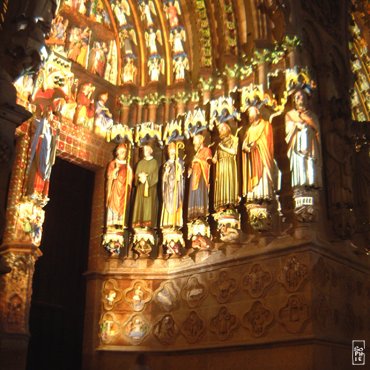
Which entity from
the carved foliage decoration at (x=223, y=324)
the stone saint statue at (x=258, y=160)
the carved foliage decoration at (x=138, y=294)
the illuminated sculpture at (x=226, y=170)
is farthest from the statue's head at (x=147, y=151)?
the carved foliage decoration at (x=223, y=324)

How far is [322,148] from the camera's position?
33.3 ft

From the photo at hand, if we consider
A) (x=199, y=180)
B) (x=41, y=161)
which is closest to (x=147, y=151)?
(x=199, y=180)

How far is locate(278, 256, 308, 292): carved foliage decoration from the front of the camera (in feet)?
29.1

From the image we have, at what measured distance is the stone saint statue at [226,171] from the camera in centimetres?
1016

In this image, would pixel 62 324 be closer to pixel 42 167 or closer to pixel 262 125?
pixel 42 167

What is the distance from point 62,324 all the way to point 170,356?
2298 millimetres

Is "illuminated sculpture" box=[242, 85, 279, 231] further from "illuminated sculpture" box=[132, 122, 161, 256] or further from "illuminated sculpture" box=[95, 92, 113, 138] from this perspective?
"illuminated sculpture" box=[95, 92, 113, 138]

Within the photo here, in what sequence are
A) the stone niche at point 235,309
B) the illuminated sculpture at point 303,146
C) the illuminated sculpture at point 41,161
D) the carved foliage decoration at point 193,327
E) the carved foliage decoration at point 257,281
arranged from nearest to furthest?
the stone niche at point 235,309 < the illuminated sculpture at point 303,146 < the carved foliage decoration at point 257,281 < the illuminated sculpture at point 41,161 < the carved foliage decoration at point 193,327

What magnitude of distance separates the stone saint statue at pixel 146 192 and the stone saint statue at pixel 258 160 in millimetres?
2030

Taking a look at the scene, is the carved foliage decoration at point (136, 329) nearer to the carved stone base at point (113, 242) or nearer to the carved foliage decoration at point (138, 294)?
the carved foliage decoration at point (138, 294)

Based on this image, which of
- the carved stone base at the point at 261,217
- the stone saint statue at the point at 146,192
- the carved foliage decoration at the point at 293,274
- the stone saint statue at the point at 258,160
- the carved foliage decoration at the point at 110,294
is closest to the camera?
the carved foliage decoration at the point at 293,274

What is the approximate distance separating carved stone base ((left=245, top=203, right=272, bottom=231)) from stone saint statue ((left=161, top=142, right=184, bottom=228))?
68.7 inches

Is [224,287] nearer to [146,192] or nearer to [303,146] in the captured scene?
[146,192]

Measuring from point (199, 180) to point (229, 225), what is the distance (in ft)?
4.34
